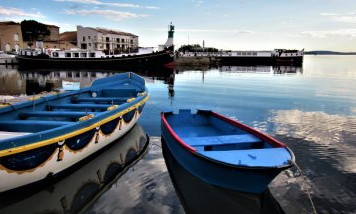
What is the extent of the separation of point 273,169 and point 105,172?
17.6ft

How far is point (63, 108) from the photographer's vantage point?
12047 millimetres

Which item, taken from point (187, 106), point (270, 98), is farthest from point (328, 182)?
point (270, 98)

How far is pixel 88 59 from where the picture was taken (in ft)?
200

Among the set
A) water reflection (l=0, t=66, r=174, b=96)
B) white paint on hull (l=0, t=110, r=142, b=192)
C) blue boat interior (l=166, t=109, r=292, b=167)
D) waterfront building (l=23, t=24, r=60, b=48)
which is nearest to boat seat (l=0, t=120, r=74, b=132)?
white paint on hull (l=0, t=110, r=142, b=192)

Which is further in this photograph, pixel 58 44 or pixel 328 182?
pixel 58 44

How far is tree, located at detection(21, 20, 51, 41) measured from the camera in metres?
100

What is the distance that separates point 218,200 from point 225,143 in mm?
1722

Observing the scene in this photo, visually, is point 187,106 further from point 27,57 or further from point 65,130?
point 27,57

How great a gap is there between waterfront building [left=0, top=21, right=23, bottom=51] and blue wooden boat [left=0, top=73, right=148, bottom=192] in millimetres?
87419

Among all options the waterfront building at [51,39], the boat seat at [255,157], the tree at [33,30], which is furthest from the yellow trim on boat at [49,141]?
the tree at [33,30]

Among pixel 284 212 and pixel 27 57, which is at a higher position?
pixel 27 57

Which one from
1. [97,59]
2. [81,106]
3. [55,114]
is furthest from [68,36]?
[55,114]

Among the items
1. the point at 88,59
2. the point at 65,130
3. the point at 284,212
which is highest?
the point at 88,59

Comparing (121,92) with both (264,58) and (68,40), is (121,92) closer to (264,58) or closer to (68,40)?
(264,58)
